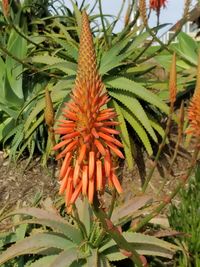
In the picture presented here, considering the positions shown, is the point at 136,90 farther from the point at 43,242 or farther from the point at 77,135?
the point at 77,135

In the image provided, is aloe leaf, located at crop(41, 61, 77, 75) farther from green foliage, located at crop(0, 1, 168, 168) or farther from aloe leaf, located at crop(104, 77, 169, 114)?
aloe leaf, located at crop(104, 77, 169, 114)

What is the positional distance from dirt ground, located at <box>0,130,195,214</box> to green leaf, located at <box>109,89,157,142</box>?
0.42 m

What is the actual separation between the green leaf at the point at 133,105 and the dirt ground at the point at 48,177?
1.39 ft

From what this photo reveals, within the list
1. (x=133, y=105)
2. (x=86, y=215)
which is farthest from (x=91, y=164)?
(x=133, y=105)

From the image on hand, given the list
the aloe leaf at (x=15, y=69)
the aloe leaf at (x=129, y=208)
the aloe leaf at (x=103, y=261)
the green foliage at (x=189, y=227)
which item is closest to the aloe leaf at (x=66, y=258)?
the aloe leaf at (x=103, y=261)

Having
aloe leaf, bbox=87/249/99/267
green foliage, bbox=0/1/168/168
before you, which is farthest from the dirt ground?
aloe leaf, bbox=87/249/99/267

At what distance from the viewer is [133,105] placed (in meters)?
4.58

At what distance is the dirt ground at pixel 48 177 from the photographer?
4.43 meters

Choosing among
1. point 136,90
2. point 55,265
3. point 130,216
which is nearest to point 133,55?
point 136,90

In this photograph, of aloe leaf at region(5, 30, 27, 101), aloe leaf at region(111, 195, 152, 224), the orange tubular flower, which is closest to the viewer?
the orange tubular flower

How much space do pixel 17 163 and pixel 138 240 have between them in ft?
8.65

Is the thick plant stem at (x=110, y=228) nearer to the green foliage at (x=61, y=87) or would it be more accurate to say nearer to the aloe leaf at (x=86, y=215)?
the aloe leaf at (x=86, y=215)

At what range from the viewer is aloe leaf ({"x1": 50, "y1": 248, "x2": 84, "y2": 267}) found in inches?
95.7

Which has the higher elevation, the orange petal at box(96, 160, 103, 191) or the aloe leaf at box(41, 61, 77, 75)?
the aloe leaf at box(41, 61, 77, 75)
